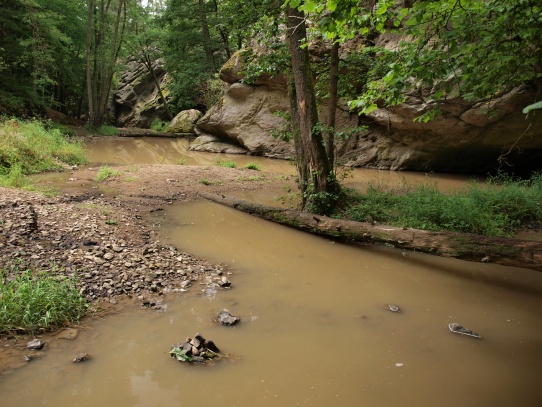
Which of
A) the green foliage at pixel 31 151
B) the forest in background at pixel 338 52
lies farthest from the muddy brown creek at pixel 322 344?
the green foliage at pixel 31 151

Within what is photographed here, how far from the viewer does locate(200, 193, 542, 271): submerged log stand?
14.0ft

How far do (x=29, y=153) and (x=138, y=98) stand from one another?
23.4 m

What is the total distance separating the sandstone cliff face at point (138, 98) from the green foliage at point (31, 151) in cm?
1708

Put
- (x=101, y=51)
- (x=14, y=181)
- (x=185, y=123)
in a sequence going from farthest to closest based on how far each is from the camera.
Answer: (x=185, y=123) → (x=101, y=51) → (x=14, y=181)

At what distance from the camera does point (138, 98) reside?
103 ft

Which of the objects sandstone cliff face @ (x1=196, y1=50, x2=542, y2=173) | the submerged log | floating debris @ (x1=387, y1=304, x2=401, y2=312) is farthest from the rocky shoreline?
sandstone cliff face @ (x1=196, y1=50, x2=542, y2=173)

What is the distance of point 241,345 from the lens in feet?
9.99

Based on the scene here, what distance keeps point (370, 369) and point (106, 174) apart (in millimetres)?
8769

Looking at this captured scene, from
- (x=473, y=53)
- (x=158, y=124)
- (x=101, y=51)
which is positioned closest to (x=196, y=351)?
(x=473, y=53)

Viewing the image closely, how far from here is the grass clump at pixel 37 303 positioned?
3.03 meters

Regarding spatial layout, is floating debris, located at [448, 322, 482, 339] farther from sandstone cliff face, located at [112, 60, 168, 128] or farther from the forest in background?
sandstone cliff face, located at [112, 60, 168, 128]

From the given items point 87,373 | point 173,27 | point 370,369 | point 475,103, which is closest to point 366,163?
point 475,103

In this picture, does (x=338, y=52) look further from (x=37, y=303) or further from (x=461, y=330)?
(x=37, y=303)

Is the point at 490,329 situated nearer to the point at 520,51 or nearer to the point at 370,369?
the point at 370,369
